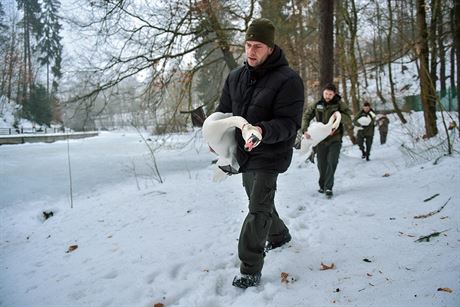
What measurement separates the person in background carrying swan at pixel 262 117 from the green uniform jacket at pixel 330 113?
246 centimetres

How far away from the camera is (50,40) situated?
4855 mm

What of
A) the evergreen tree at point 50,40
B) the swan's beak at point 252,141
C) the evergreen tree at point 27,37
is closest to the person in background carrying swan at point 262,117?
the swan's beak at point 252,141

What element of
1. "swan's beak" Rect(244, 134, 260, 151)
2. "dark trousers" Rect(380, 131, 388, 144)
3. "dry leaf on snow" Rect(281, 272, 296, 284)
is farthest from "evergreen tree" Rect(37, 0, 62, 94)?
"dark trousers" Rect(380, 131, 388, 144)

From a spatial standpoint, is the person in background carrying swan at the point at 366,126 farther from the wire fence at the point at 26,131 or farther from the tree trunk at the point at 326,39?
the wire fence at the point at 26,131

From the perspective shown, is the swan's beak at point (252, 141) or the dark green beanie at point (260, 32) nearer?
the swan's beak at point (252, 141)

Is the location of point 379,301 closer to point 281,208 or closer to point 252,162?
point 252,162

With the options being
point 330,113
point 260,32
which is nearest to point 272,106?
point 260,32

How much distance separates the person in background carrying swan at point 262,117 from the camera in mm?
2207

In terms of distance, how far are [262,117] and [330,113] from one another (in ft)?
9.53

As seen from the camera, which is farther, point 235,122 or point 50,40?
point 50,40

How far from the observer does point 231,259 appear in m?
2.79

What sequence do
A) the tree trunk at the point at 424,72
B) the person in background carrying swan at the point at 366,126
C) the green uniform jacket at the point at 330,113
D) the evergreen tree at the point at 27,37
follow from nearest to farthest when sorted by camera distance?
the evergreen tree at the point at 27,37 < the green uniform jacket at the point at 330,113 < the tree trunk at the point at 424,72 < the person in background carrying swan at the point at 366,126

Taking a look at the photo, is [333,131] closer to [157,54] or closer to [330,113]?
[330,113]

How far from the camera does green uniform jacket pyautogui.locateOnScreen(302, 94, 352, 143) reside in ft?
15.4
